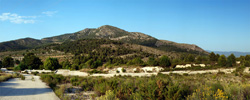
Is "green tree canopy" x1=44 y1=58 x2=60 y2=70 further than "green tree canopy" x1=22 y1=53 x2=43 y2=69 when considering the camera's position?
No

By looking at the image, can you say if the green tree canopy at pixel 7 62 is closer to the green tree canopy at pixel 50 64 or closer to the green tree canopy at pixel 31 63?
the green tree canopy at pixel 31 63

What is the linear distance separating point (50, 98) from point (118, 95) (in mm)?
4161

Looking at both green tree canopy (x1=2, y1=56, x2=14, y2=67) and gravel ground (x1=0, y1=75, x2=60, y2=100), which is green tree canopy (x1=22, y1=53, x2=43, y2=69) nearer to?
green tree canopy (x1=2, y1=56, x2=14, y2=67)

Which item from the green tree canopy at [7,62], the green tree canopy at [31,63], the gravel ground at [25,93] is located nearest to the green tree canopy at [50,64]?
the green tree canopy at [31,63]

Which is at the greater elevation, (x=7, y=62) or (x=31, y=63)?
(x=7, y=62)

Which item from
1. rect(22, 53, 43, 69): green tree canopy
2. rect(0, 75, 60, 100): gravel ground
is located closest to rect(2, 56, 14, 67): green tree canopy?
rect(22, 53, 43, 69): green tree canopy

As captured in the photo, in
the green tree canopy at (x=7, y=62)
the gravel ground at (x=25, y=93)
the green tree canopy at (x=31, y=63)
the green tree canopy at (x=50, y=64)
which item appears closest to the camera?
the gravel ground at (x=25, y=93)

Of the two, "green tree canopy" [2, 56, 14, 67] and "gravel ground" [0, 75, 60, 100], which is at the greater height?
"green tree canopy" [2, 56, 14, 67]

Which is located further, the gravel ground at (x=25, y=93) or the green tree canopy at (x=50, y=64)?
the green tree canopy at (x=50, y=64)

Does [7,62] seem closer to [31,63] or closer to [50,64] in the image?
[31,63]

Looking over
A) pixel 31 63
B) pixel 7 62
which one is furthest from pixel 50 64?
pixel 7 62

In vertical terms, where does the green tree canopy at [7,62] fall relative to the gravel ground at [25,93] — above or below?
above

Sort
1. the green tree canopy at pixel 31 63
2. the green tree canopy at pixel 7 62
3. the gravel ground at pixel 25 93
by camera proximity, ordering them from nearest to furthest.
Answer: the gravel ground at pixel 25 93 < the green tree canopy at pixel 31 63 < the green tree canopy at pixel 7 62

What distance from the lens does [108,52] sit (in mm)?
89500
